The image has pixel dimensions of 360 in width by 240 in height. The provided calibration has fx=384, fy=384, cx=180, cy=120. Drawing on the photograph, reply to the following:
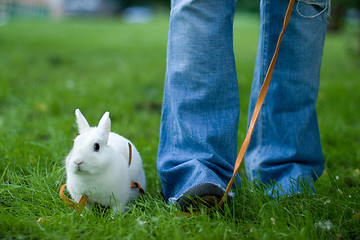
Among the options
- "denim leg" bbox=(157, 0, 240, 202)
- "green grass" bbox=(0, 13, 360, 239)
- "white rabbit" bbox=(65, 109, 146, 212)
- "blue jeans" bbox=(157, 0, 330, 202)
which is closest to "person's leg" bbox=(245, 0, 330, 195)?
"blue jeans" bbox=(157, 0, 330, 202)

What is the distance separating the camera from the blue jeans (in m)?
1.65

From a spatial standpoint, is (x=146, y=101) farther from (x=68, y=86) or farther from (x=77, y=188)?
(x=77, y=188)

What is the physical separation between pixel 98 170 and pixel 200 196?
0.41 meters

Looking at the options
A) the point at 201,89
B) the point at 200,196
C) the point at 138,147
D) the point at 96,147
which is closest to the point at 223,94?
the point at 201,89

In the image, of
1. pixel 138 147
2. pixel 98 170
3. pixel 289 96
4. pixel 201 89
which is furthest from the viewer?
pixel 138 147

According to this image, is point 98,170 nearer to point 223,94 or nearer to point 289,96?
point 223,94

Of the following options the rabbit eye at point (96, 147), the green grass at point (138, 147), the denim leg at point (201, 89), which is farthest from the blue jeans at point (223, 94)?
the rabbit eye at point (96, 147)

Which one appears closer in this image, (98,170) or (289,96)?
(98,170)

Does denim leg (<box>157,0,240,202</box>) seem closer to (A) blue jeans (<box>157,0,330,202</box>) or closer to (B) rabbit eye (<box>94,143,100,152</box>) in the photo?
(A) blue jeans (<box>157,0,330,202</box>)

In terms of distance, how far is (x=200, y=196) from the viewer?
1520 mm

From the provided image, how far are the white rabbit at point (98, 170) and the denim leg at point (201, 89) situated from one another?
0.71 ft

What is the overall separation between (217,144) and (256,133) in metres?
0.44

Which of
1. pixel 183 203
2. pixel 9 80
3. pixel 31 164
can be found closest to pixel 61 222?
pixel 183 203

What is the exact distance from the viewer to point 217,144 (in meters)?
1.69
